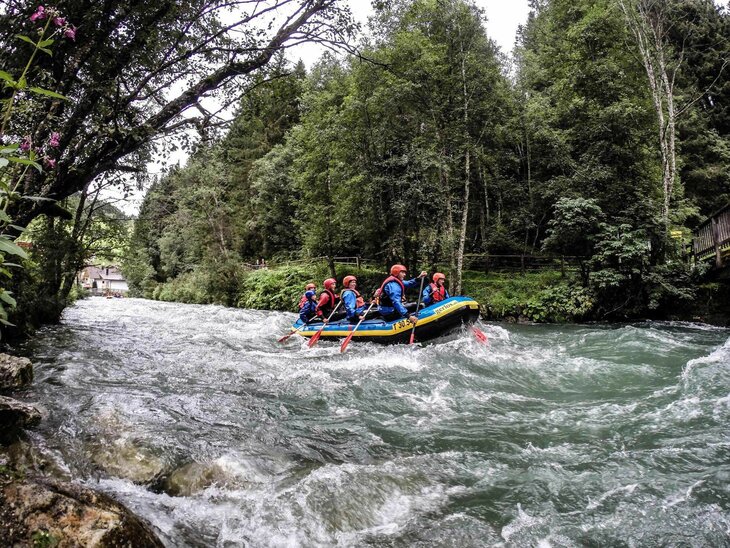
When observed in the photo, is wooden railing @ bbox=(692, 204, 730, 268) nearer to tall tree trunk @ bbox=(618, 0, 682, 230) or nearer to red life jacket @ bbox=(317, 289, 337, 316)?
tall tree trunk @ bbox=(618, 0, 682, 230)

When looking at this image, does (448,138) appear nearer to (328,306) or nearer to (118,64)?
(328,306)

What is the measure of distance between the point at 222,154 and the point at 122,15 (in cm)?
294

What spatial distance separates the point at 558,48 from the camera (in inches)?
1016

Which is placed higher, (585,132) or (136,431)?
(585,132)

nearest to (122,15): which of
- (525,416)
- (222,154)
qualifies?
(222,154)

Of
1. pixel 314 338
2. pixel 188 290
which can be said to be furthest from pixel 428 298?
pixel 188 290

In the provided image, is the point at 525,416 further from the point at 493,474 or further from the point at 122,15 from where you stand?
the point at 122,15

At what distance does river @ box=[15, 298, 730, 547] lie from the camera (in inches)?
130

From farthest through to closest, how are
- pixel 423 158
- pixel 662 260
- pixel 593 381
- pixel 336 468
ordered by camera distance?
pixel 423 158
pixel 662 260
pixel 593 381
pixel 336 468

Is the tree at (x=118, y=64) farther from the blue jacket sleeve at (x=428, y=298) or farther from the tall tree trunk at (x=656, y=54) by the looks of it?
the tall tree trunk at (x=656, y=54)

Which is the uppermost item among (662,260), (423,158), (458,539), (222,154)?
(423,158)

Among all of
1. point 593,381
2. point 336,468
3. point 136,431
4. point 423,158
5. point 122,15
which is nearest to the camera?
point 336,468

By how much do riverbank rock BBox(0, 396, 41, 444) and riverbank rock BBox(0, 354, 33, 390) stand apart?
1254mm

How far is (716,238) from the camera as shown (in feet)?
42.4
